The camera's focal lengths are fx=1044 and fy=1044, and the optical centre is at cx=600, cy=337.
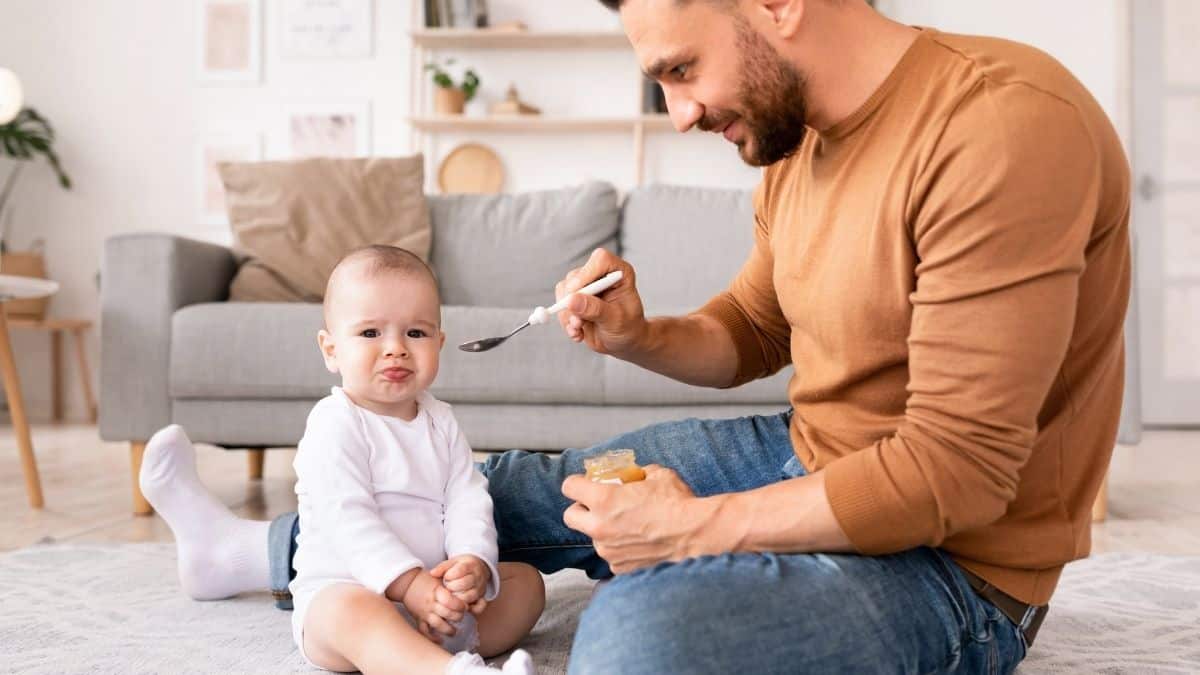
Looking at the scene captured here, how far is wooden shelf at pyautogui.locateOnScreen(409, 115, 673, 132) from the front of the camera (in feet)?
15.6

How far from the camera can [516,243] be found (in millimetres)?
3047

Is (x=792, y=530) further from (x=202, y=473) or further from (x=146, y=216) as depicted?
(x=146, y=216)

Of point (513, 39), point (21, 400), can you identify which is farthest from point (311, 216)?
point (513, 39)

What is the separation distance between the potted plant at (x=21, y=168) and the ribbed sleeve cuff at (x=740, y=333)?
13.8 ft

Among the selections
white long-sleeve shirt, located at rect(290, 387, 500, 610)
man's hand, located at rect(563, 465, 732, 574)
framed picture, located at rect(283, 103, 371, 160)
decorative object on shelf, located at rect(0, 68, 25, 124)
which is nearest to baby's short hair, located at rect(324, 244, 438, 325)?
white long-sleeve shirt, located at rect(290, 387, 500, 610)

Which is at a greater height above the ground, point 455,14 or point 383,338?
point 455,14

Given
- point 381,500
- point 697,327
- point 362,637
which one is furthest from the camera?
point 697,327

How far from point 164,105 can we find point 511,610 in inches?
179

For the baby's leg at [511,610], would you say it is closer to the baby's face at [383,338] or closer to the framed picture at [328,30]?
Answer: the baby's face at [383,338]

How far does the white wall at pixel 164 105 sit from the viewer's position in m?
4.99

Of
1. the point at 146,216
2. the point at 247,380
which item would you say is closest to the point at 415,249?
the point at 247,380

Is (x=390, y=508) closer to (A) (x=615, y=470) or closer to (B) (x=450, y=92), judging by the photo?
(A) (x=615, y=470)

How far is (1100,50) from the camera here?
4.84 m

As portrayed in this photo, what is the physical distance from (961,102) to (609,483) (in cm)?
46
